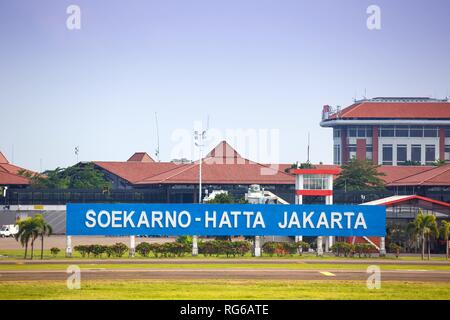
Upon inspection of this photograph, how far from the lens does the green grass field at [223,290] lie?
53.6 metres

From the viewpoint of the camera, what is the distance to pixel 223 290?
56.9 meters

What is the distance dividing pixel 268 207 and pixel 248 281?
22.4 metres

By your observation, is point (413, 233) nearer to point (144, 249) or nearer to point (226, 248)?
point (226, 248)

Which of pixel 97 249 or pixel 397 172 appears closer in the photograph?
pixel 97 249

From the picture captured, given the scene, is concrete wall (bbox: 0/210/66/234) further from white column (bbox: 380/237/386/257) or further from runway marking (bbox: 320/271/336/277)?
runway marking (bbox: 320/271/336/277)

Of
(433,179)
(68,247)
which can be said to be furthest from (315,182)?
(433,179)

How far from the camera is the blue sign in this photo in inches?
3260

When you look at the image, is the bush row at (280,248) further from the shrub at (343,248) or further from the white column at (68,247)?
the white column at (68,247)

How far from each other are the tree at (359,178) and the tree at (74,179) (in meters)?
42.5

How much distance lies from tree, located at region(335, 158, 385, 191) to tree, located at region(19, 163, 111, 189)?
42.5 metres

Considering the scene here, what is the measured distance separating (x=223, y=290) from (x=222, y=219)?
26003 millimetres

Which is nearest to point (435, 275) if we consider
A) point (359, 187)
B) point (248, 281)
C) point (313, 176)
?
point (248, 281)
